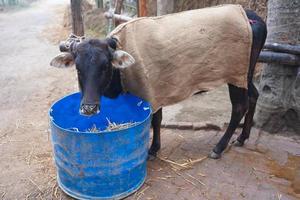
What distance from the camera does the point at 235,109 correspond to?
396cm

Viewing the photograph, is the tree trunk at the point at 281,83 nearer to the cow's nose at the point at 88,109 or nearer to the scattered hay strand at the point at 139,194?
the scattered hay strand at the point at 139,194

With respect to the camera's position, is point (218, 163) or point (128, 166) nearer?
point (128, 166)

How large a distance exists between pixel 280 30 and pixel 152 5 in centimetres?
408

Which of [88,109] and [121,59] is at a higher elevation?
[121,59]

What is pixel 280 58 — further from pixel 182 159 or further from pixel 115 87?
pixel 115 87

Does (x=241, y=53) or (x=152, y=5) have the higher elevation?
(x=241, y=53)

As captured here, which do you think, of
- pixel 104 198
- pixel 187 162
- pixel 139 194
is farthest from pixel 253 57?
pixel 104 198

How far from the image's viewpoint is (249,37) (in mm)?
3602

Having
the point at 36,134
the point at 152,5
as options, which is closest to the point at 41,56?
the point at 152,5

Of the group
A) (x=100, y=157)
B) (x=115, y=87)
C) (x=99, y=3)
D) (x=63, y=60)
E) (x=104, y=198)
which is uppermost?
(x=63, y=60)

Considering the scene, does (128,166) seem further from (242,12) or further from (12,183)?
(242,12)

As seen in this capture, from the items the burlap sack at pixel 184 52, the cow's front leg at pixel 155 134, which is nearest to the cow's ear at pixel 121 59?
the burlap sack at pixel 184 52

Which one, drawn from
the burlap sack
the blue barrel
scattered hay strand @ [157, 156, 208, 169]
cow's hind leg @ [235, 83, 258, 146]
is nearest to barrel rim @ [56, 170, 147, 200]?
the blue barrel

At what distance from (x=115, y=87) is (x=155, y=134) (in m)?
0.70
